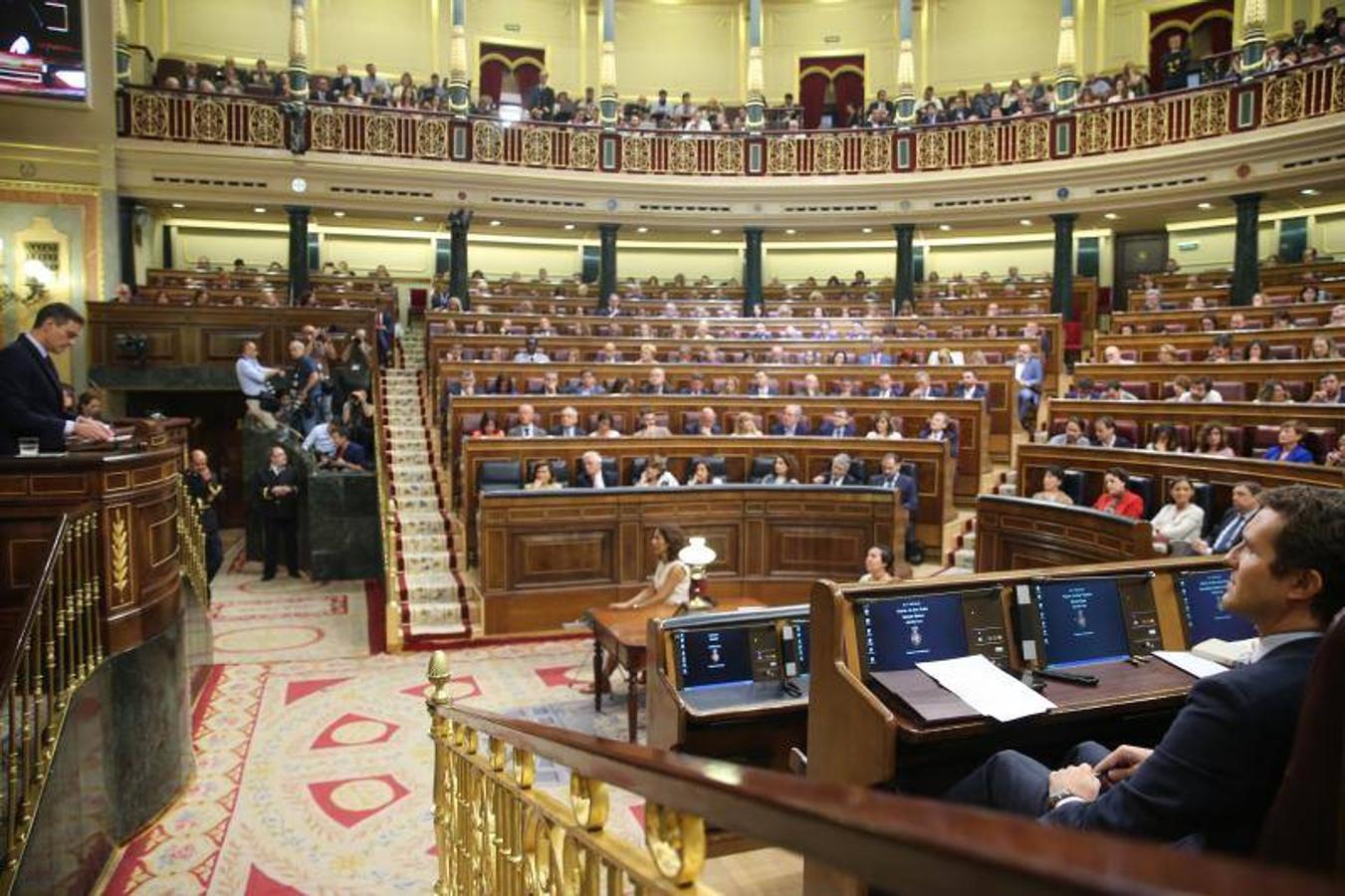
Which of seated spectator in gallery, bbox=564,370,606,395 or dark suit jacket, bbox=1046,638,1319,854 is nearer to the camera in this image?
dark suit jacket, bbox=1046,638,1319,854

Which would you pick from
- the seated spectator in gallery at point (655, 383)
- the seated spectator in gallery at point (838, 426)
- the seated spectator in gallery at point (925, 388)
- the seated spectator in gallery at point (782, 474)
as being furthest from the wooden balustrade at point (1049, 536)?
the seated spectator in gallery at point (655, 383)

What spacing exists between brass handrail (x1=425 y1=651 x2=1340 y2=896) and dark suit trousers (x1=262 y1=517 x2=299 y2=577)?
794cm

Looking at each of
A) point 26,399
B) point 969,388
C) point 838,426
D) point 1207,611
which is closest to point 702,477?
point 838,426

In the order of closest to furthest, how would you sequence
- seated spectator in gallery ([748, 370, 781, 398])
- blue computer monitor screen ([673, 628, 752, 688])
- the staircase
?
blue computer monitor screen ([673, 628, 752, 688]), the staircase, seated spectator in gallery ([748, 370, 781, 398])

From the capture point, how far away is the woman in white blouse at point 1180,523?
588 cm

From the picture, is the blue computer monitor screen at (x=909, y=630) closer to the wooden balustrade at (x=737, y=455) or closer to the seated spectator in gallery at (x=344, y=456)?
the wooden balustrade at (x=737, y=455)

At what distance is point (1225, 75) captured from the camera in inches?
532

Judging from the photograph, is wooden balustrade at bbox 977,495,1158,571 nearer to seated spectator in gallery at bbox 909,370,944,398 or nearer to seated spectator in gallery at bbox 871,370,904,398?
seated spectator in gallery at bbox 909,370,944,398

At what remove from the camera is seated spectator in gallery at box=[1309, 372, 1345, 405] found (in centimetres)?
717

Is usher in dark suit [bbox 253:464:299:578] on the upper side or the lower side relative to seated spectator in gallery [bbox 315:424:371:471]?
lower

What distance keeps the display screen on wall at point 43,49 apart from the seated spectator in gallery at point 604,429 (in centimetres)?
959

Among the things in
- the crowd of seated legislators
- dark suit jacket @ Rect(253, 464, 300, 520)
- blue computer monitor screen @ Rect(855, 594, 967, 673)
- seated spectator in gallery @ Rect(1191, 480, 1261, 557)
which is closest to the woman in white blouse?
seated spectator in gallery @ Rect(1191, 480, 1261, 557)

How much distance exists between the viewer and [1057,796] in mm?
2186

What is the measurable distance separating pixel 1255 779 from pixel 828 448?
712cm
